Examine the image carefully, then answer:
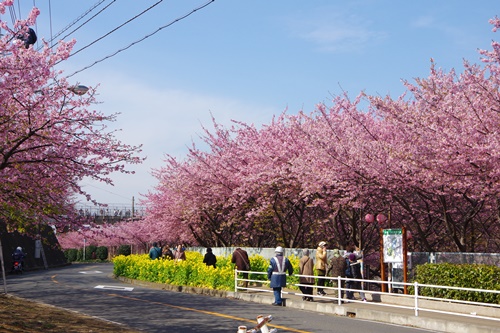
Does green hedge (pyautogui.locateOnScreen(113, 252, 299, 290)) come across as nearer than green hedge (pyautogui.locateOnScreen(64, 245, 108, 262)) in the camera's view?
Yes

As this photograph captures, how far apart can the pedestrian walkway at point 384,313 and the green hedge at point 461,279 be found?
956 millimetres

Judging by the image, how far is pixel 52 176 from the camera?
1599cm

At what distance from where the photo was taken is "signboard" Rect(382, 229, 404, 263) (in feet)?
67.8

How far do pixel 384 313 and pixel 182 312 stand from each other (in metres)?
5.51

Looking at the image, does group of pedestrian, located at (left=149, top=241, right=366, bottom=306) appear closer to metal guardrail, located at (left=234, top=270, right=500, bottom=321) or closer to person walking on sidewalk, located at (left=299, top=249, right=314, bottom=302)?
person walking on sidewalk, located at (left=299, top=249, right=314, bottom=302)

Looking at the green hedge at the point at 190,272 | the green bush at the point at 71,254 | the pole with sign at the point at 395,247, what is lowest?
the green bush at the point at 71,254

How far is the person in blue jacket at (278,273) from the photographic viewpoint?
2011cm

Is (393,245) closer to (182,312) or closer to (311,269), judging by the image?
(311,269)

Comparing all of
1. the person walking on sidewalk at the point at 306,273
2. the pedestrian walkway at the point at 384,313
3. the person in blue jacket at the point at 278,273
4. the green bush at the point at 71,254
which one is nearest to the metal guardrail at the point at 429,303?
the pedestrian walkway at the point at 384,313

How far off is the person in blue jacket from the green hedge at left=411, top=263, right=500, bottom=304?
4240mm

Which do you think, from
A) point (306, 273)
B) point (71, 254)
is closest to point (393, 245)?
point (306, 273)

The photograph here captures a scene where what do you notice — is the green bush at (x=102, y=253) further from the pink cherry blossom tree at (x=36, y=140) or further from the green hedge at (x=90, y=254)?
the pink cherry blossom tree at (x=36, y=140)

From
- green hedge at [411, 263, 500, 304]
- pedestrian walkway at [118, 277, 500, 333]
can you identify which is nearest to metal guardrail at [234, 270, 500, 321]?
pedestrian walkway at [118, 277, 500, 333]

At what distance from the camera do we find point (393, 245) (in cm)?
2091
